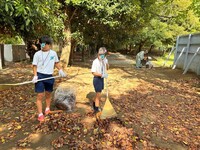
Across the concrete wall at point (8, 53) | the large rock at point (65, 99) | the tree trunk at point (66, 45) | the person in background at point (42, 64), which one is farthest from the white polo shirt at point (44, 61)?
the concrete wall at point (8, 53)

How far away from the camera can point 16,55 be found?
608 inches

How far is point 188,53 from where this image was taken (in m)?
12.6

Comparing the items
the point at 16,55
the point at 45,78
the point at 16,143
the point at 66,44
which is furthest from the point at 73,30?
the point at 16,143

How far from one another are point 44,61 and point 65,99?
106cm

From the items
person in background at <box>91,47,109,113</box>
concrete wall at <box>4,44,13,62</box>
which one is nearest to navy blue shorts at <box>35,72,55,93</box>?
person in background at <box>91,47,109,113</box>

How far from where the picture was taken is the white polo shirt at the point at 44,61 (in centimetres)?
419

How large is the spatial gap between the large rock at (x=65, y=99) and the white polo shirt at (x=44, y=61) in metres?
0.77

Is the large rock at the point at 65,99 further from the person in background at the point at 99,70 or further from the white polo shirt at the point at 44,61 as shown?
Result: the white polo shirt at the point at 44,61

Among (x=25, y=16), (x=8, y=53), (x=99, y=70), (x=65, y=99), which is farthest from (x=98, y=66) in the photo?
(x=8, y=53)

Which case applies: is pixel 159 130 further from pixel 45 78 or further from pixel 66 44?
pixel 66 44

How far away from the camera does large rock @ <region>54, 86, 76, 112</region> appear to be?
486cm

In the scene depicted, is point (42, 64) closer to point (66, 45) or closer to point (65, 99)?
point (65, 99)

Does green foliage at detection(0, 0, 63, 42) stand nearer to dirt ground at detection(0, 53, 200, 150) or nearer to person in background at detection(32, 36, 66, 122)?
person in background at detection(32, 36, 66, 122)

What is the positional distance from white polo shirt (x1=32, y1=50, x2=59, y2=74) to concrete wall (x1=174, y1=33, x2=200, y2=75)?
8.68 meters
